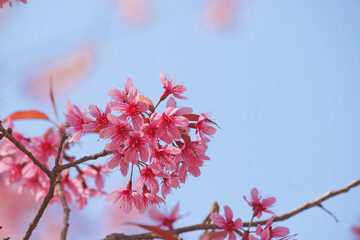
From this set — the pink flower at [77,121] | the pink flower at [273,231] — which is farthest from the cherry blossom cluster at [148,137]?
the pink flower at [273,231]

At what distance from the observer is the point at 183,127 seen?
4.25 ft

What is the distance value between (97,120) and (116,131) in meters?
0.10

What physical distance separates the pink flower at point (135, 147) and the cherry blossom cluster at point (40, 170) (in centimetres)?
80

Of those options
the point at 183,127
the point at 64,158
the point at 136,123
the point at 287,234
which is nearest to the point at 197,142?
the point at 183,127

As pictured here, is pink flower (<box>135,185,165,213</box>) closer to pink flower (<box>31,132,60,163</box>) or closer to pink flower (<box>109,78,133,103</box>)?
pink flower (<box>109,78,133,103</box>)

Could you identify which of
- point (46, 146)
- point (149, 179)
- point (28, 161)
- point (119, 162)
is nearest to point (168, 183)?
point (149, 179)

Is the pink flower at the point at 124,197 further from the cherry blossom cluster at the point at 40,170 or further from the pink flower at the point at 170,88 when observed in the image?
the cherry blossom cluster at the point at 40,170

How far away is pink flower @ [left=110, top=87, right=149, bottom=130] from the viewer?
132 centimetres

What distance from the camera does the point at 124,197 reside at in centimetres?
147

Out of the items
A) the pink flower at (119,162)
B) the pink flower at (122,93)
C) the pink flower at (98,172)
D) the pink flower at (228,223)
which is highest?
the pink flower at (98,172)

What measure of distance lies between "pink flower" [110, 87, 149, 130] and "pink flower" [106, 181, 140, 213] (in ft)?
0.89

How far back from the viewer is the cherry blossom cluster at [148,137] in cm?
127

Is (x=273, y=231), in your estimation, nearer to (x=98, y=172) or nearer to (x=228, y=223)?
(x=228, y=223)

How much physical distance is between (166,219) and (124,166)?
0.99 feet
